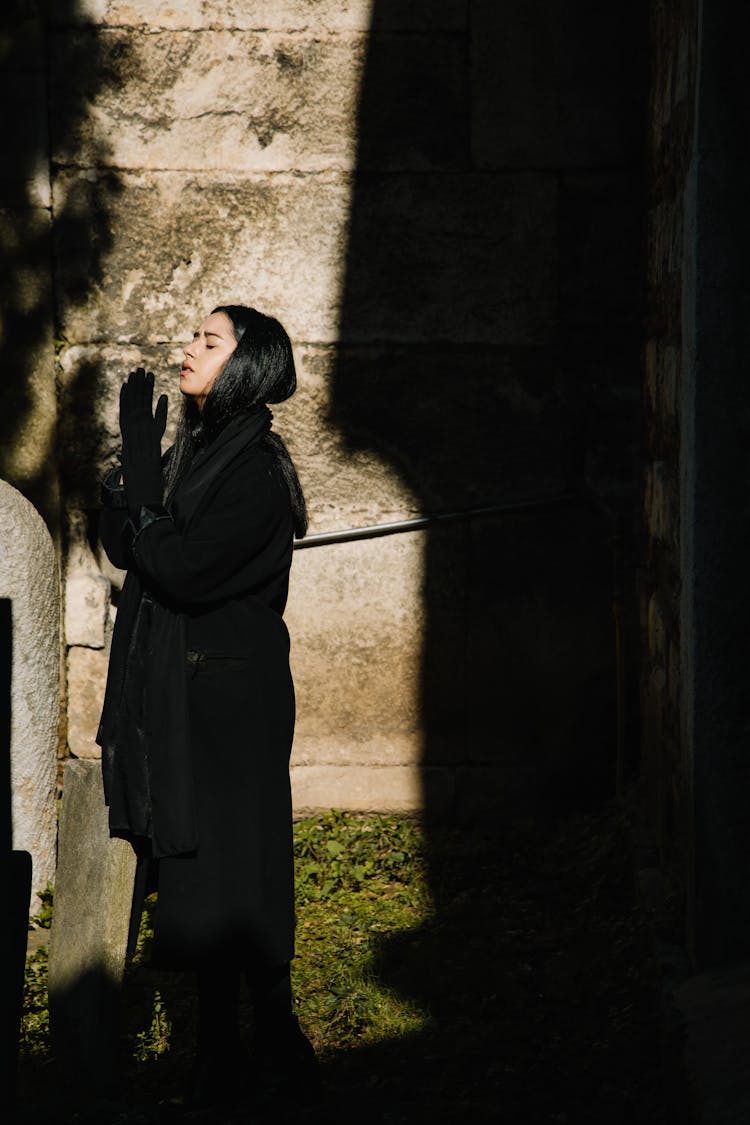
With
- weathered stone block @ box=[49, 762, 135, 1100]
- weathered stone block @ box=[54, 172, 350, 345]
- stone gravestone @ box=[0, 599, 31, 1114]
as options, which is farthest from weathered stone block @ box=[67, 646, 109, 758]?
stone gravestone @ box=[0, 599, 31, 1114]

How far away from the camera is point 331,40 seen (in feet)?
14.6

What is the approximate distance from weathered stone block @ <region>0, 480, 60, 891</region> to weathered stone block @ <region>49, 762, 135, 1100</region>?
125 cm

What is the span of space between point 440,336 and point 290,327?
53 centimetres

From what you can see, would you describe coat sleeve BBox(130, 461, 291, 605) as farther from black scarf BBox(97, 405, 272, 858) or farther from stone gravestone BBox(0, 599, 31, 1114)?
stone gravestone BBox(0, 599, 31, 1114)

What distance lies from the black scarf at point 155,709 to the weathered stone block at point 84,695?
1.83 metres

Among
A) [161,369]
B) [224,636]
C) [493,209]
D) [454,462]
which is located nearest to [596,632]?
[454,462]

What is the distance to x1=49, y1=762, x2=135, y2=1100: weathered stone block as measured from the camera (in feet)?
9.55

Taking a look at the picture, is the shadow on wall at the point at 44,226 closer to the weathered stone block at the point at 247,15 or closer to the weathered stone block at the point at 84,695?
the weathered stone block at the point at 247,15

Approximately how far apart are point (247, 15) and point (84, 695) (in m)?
2.43

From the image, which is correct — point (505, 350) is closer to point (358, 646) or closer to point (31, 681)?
point (358, 646)

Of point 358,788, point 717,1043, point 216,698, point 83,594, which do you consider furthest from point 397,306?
point 717,1043

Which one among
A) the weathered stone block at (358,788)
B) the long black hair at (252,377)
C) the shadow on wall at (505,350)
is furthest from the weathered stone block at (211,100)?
the weathered stone block at (358,788)

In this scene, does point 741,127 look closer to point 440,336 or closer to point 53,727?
point 440,336

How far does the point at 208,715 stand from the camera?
2.75m
